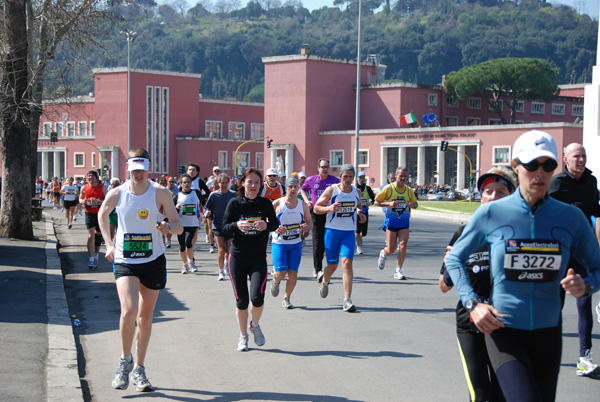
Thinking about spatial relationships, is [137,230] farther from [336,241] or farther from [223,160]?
[223,160]

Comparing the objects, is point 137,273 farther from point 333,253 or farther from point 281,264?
point 333,253

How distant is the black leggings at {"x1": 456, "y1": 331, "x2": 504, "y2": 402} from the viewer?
14.8 feet

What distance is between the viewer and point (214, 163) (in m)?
83.1

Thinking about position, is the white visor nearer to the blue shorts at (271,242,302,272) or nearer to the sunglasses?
the blue shorts at (271,242,302,272)

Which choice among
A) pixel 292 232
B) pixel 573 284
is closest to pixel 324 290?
pixel 292 232

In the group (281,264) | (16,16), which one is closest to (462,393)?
(281,264)

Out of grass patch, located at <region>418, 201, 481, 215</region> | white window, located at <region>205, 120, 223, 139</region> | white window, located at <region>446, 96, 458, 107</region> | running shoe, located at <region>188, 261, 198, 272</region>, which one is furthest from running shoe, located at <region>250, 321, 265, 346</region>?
white window, located at <region>205, 120, 223, 139</region>

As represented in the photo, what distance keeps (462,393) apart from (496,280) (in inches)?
104

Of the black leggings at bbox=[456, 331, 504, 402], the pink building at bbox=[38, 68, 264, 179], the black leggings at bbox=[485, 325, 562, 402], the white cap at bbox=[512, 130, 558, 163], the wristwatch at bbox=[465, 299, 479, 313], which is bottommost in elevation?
the black leggings at bbox=[456, 331, 504, 402]

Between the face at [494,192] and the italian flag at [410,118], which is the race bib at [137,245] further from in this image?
the italian flag at [410,118]

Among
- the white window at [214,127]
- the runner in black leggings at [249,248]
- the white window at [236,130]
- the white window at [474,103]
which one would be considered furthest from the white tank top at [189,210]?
the white window at [236,130]

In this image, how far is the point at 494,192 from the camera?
15.4 feet

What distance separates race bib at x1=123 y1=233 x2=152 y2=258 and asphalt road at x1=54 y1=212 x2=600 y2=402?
3.72 ft

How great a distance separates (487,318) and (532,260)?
14.3 inches
